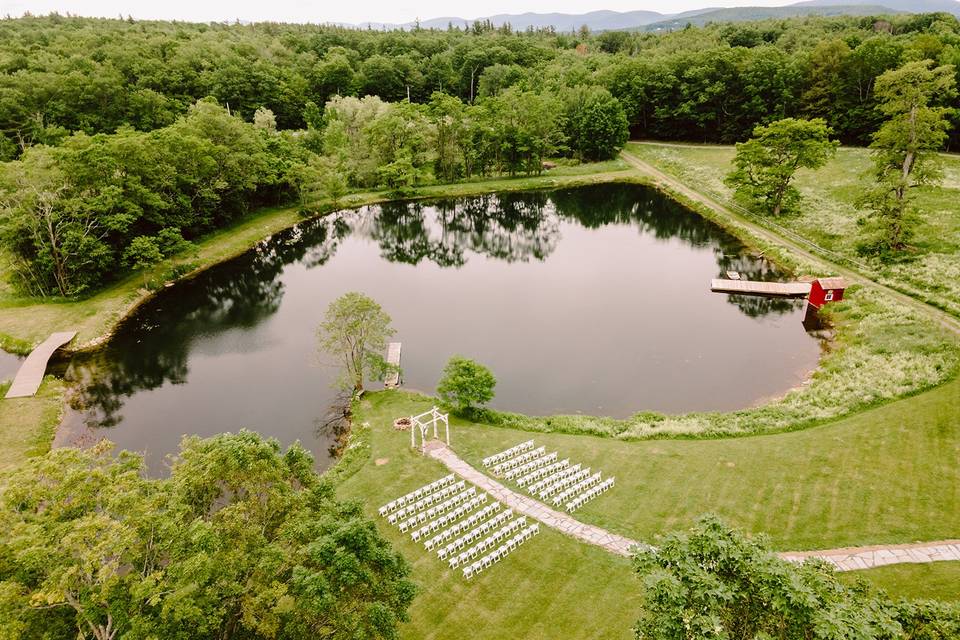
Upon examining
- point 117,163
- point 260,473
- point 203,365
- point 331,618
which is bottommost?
point 203,365

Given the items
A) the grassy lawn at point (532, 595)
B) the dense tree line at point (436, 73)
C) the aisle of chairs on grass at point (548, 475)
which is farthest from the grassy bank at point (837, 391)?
the dense tree line at point (436, 73)

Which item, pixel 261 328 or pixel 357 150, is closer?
pixel 261 328

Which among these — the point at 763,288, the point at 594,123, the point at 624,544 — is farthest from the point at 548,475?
the point at 594,123

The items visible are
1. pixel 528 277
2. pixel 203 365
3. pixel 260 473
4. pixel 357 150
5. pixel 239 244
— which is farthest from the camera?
pixel 357 150

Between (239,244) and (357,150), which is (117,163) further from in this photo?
(357,150)

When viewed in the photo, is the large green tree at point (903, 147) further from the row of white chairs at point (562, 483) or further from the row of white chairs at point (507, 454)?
the row of white chairs at point (507, 454)

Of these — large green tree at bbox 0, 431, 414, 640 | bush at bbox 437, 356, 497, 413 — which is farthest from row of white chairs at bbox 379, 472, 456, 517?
large green tree at bbox 0, 431, 414, 640

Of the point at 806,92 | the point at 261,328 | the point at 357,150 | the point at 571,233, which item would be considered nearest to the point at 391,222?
the point at 357,150

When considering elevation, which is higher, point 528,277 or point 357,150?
point 357,150

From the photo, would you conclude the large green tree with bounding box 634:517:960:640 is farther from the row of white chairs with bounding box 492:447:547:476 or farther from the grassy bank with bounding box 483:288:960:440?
the grassy bank with bounding box 483:288:960:440
